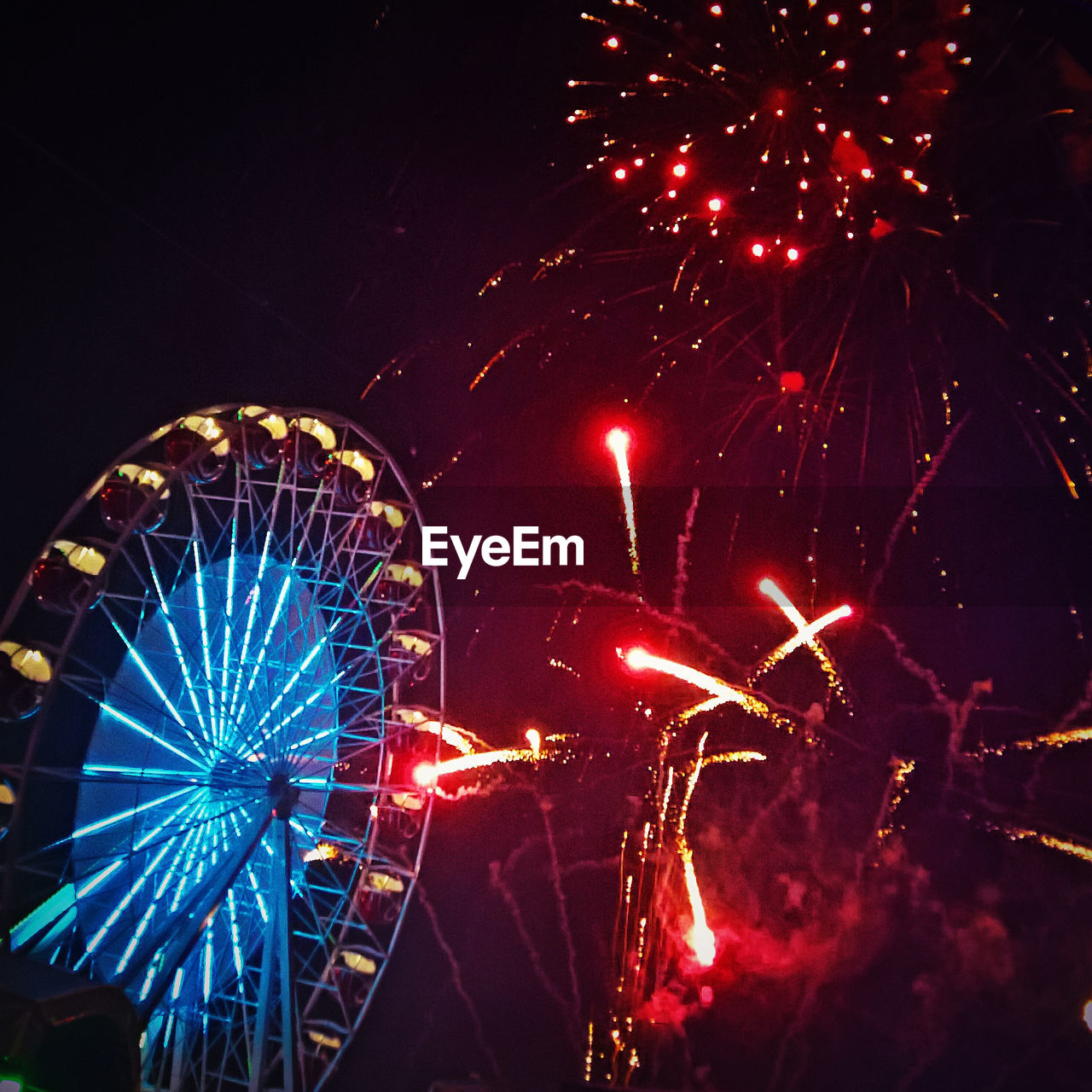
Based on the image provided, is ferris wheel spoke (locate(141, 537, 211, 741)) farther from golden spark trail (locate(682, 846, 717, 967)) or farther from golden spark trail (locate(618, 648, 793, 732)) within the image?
golden spark trail (locate(682, 846, 717, 967))

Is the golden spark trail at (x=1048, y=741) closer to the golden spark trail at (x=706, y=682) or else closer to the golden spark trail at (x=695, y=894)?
the golden spark trail at (x=706, y=682)

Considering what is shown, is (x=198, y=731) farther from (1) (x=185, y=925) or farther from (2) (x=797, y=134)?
(2) (x=797, y=134)

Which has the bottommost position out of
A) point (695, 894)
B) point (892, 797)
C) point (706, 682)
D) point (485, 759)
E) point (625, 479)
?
point (695, 894)

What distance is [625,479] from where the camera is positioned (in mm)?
10812

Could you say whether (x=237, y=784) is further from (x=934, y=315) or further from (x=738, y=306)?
(x=934, y=315)

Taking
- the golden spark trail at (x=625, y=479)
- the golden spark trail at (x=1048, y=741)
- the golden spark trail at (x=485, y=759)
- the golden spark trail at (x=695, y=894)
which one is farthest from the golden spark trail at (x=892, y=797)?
the golden spark trail at (x=485, y=759)

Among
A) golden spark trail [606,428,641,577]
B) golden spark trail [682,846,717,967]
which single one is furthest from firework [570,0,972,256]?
golden spark trail [682,846,717,967]

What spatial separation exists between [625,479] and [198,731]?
18.5 ft

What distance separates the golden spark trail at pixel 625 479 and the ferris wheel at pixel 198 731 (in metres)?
2.74

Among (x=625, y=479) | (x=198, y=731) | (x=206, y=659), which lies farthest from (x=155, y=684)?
(x=625, y=479)

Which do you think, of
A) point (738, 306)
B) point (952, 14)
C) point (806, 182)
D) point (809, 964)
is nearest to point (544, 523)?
point (738, 306)

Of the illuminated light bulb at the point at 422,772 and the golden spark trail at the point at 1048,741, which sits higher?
the golden spark trail at the point at 1048,741

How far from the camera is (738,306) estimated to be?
971cm

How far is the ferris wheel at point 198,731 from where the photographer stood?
19.3 ft
